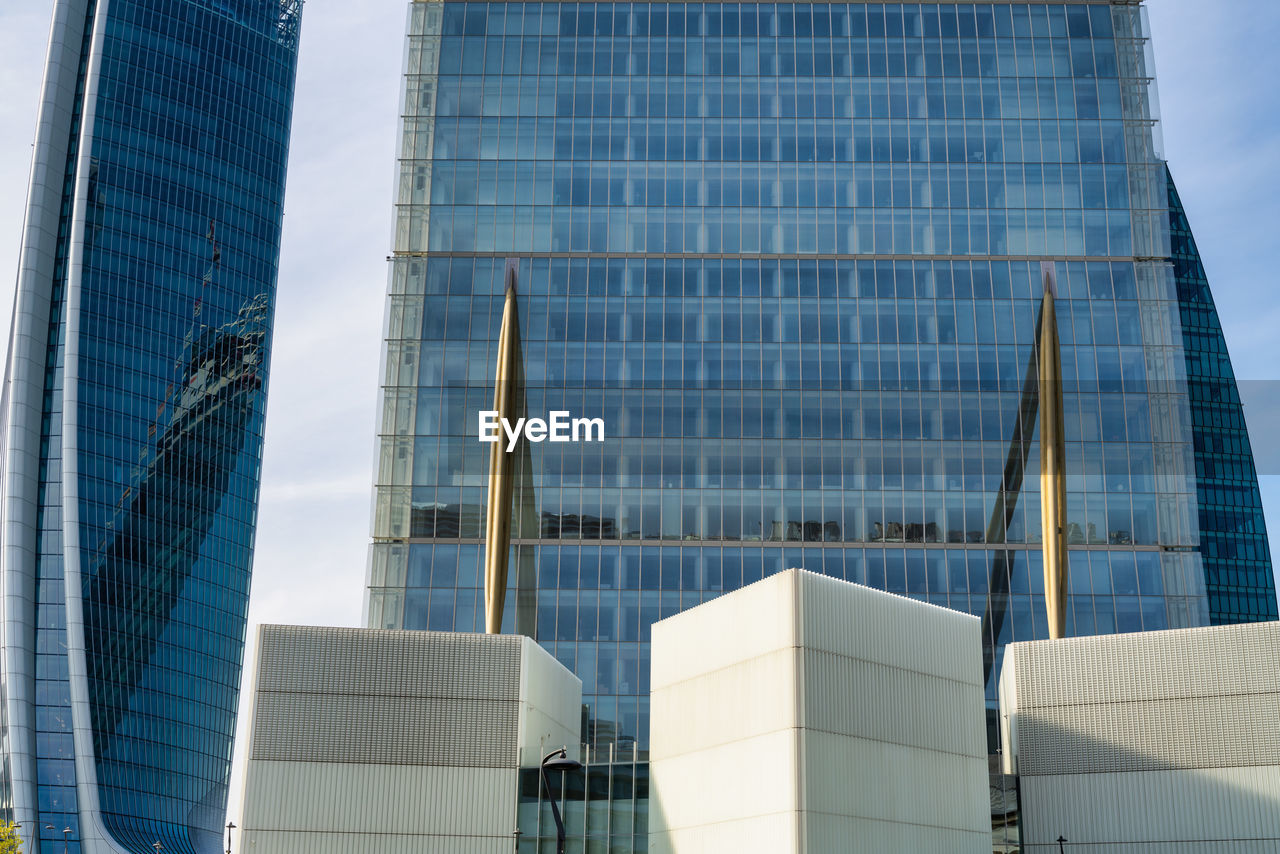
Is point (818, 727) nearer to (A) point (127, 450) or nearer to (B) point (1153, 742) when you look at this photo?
(B) point (1153, 742)

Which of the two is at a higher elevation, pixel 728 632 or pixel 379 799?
pixel 728 632

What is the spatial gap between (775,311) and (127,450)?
108 meters

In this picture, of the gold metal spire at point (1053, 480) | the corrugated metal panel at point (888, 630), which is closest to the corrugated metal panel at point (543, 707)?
the corrugated metal panel at point (888, 630)

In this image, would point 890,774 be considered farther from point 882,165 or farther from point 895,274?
point 882,165

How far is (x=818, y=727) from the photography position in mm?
47688

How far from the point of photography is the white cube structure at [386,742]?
5366 centimetres

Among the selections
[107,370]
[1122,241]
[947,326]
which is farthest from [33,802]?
[1122,241]

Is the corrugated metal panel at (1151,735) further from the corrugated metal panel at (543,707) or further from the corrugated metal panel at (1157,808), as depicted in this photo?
the corrugated metal panel at (543,707)

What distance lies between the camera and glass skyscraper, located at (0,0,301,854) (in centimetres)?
16400

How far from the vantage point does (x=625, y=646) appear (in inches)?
3408

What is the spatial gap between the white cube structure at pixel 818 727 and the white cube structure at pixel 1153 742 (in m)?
4.21

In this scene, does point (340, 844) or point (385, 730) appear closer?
point (340, 844)

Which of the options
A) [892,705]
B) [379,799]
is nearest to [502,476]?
[379,799]

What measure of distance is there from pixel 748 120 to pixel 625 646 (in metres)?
37.9
